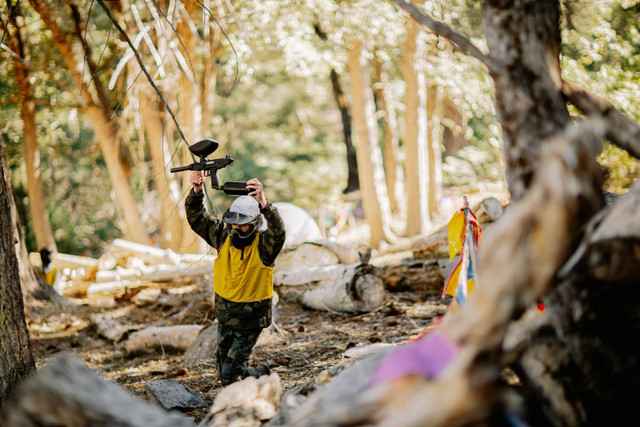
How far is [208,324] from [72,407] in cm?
566

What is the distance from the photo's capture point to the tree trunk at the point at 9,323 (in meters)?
4.23

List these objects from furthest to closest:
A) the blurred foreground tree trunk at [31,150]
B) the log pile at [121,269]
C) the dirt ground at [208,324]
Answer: the blurred foreground tree trunk at [31,150]
the log pile at [121,269]
the dirt ground at [208,324]

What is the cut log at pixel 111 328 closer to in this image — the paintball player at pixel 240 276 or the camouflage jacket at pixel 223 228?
the paintball player at pixel 240 276

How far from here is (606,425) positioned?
2688 mm

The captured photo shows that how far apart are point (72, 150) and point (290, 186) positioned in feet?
32.2

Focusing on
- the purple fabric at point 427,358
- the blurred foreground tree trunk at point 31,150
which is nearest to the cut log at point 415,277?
the purple fabric at point 427,358

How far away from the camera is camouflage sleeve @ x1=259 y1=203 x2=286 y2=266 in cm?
513

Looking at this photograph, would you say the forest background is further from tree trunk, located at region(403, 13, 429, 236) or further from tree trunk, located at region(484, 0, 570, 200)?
tree trunk, located at region(484, 0, 570, 200)

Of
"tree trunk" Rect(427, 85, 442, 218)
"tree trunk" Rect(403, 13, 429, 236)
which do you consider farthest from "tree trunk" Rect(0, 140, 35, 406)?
"tree trunk" Rect(427, 85, 442, 218)

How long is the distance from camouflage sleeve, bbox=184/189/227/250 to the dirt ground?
1510 millimetres

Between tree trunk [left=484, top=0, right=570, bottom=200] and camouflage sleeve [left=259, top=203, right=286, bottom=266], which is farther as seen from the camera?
camouflage sleeve [left=259, top=203, right=286, bottom=266]

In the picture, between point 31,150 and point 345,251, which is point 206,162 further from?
point 31,150

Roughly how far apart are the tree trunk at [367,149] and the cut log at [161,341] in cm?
835

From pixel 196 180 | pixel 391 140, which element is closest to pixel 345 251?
pixel 196 180
